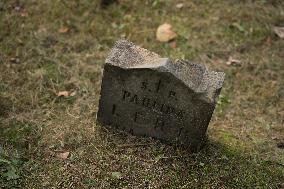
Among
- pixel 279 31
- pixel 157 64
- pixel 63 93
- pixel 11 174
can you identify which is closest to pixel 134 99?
pixel 157 64

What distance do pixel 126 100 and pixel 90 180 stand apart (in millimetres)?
812

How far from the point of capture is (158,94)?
379cm

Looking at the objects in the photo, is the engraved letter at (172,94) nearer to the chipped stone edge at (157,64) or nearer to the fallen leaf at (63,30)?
the chipped stone edge at (157,64)

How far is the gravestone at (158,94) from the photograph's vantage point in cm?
367

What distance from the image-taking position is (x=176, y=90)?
370 centimetres

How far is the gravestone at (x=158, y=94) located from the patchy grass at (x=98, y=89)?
0.19 metres

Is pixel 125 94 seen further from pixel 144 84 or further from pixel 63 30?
pixel 63 30

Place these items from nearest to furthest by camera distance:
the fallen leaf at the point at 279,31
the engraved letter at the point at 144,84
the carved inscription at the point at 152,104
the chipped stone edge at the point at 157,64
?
the chipped stone edge at the point at 157,64 → the engraved letter at the point at 144,84 → the carved inscription at the point at 152,104 → the fallen leaf at the point at 279,31

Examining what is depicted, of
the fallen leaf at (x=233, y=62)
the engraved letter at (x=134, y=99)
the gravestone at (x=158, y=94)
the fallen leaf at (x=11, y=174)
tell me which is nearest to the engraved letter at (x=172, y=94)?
the gravestone at (x=158, y=94)

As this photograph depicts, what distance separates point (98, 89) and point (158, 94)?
3.97 feet

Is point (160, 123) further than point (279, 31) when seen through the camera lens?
No

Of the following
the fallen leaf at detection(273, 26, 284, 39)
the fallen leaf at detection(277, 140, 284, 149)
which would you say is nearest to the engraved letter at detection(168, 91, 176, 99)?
the fallen leaf at detection(277, 140, 284, 149)

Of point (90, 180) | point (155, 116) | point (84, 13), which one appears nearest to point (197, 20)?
Answer: point (84, 13)

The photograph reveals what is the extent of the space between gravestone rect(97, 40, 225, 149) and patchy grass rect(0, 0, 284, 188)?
A: 0.62 ft
